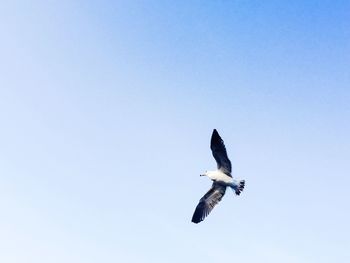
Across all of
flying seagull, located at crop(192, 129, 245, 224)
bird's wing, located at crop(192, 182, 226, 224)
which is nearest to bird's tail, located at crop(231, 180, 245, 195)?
flying seagull, located at crop(192, 129, 245, 224)

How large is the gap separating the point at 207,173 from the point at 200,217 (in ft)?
10.9

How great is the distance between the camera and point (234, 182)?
3247 centimetres

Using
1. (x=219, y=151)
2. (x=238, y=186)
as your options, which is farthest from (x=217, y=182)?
(x=219, y=151)

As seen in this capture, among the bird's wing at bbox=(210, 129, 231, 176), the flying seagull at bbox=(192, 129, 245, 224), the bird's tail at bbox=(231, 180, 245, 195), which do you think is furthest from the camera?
the bird's tail at bbox=(231, 180, 245, 195)

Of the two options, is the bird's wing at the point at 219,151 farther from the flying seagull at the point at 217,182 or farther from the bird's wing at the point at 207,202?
the bird's wing at the point at 207,202

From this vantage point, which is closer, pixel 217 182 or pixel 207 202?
pixel 217 182

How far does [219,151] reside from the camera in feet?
103

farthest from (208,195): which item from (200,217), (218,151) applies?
(218,151)

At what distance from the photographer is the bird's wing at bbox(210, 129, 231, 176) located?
31.2 m

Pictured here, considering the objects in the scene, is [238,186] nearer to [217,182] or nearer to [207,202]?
[217,182]

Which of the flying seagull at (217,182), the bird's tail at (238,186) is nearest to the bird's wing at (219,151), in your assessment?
the flying seagull at (217,182)

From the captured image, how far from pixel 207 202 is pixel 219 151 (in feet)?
14.4

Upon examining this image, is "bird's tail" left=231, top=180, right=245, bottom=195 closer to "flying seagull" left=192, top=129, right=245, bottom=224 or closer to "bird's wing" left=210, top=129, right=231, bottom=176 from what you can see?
"flying seagull" left=192, top=129, right=245, bottom=224

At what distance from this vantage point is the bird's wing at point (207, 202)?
33.3 m
